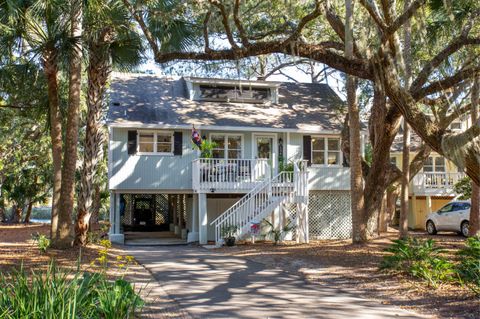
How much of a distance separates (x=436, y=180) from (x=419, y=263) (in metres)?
19.7

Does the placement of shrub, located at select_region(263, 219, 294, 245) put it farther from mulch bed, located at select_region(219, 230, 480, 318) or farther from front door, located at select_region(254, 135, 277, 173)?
front door, located at select_region(254, 135, 277, 173)

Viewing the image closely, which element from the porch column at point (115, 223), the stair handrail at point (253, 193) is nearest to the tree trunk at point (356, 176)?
the stair handrail at point (253, 193)

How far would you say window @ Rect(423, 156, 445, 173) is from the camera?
1180 inches

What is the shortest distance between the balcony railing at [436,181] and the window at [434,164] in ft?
5.20

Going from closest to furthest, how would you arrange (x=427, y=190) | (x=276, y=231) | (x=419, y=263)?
(x=419, y=263)
(x=276, y=231)
(x=427, y=190)

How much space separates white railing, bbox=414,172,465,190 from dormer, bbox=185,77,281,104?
982 centimetres

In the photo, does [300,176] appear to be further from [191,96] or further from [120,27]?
[120,27]

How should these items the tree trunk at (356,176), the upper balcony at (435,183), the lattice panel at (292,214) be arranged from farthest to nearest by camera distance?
1. the upper balcony at (435,183)
2. the lattice panel at (292,214)
3. the tree trunk at (356,176)

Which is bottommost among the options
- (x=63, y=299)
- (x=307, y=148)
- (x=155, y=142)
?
(x=63, y=299)

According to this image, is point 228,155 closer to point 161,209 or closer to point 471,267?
point 161,209

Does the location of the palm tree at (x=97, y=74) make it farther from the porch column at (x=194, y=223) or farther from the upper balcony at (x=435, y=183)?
the upper balcony at (x=435, y=183)

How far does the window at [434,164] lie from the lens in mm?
29984

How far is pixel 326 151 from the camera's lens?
75.2ft

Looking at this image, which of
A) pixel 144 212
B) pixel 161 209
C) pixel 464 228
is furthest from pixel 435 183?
pixel 144 212
